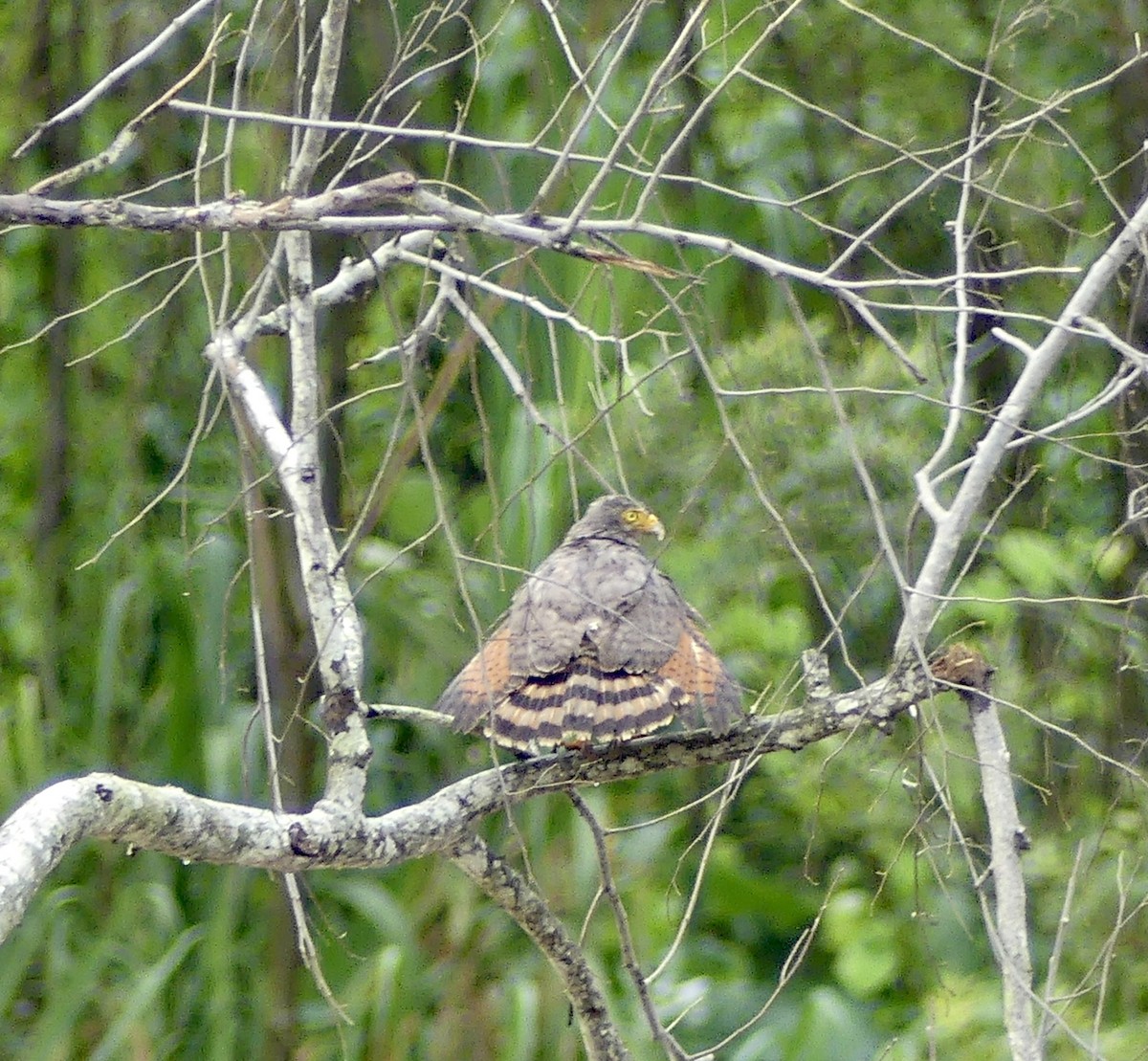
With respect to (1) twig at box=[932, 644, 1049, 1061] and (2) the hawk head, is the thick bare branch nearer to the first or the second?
(1) twig at box=[932, 644, 1049, 1061]

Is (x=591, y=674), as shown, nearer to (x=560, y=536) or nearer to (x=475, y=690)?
A: (x=475, y=690)

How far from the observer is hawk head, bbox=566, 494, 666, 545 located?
11.8 feet

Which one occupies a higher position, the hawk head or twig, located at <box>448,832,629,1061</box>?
the hawk head

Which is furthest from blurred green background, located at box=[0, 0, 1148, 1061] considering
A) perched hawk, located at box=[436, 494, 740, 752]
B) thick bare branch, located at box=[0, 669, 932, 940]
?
thick bare branch, located at box=[0, 669, 932, 940]

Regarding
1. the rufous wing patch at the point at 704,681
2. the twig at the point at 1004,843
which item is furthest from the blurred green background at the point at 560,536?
the twig at the point at 1004,843

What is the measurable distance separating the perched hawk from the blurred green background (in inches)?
25.6

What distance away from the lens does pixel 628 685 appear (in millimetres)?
2809

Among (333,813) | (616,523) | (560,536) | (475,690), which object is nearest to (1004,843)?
(333,813)

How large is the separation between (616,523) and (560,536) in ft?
1.93

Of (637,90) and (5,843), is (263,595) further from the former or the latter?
(5,843)

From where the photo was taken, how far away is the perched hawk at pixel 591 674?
2.72 m

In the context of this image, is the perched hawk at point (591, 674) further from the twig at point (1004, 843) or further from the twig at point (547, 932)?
the twig at point (1004, 843)

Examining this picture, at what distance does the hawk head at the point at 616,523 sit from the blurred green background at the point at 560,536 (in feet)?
0.52

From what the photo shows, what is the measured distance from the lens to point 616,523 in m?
3.69
